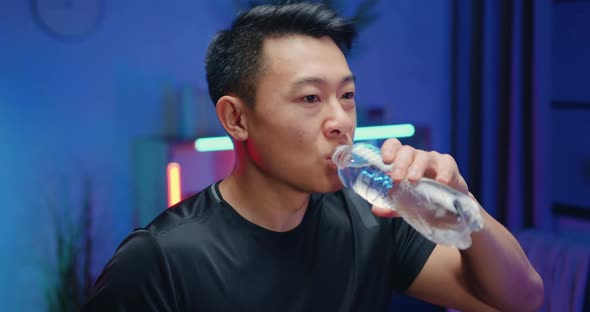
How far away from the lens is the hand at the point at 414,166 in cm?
105

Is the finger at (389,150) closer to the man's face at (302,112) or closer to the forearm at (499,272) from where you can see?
the man's face at (302,112)

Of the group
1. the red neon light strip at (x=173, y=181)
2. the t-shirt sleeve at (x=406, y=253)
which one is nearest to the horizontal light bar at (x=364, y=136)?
the red neon light strip at (x=173, y=181)

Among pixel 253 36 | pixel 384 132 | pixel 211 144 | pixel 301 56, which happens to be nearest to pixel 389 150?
pixel 301 56

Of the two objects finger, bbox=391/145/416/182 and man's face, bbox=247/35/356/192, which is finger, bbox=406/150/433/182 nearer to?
finger, bbox=391/145/416/182

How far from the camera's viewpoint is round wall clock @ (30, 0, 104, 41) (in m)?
2.71

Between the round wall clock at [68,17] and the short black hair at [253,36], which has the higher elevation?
the round wall clock at [68,17]

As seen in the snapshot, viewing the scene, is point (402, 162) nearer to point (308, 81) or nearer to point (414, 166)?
point (414, 166)

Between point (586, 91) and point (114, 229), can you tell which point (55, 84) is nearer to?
point (114, 229)

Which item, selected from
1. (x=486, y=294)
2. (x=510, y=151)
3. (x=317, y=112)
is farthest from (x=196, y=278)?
(x=510, y=151)

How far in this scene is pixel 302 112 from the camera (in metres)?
1.29

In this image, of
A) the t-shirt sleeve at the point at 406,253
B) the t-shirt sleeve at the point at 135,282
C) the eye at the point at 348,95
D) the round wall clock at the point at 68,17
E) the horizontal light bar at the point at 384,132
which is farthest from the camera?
the horizontal light bar at the point at 384,132

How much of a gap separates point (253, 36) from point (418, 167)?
20.6 inches

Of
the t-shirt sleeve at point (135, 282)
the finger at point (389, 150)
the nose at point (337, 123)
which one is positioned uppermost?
the nose at point (337, 123)

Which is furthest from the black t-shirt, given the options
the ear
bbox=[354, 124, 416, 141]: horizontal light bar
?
bbox=[354, 124, 416, 141]: horizontal light bar
